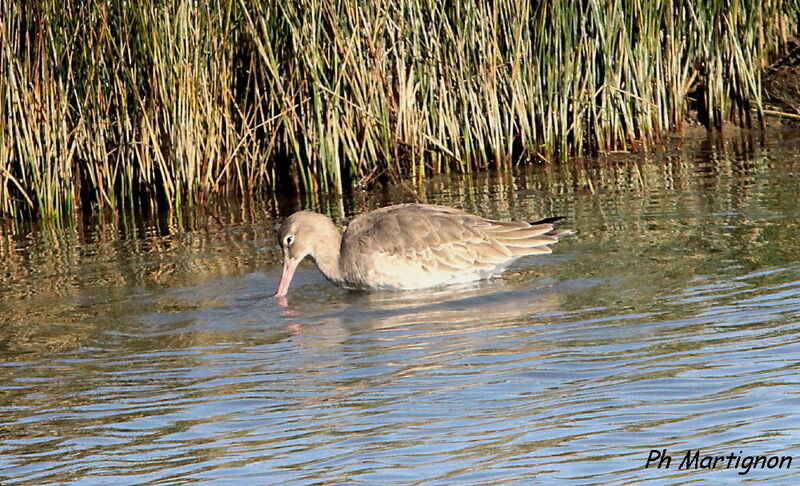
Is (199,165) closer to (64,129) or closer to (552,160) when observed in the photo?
(64,129)

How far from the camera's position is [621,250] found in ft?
27.4

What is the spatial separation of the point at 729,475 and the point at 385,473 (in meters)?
1.16

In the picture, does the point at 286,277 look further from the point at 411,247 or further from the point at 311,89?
the point at 311,89

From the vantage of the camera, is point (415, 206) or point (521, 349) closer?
point (521, 349)

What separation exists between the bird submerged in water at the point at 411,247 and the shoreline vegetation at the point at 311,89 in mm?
3275

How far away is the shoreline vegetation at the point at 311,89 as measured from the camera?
1108 cm

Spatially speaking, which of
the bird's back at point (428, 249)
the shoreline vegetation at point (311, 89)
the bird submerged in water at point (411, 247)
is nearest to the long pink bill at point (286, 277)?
the bird submerged in water at point (411, 247)

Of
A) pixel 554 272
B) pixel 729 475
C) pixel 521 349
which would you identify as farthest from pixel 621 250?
pixel 729 475

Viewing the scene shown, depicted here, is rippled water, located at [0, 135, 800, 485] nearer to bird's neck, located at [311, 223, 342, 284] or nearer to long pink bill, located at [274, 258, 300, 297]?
long pink bill, located at [274, 258, 300, 297]

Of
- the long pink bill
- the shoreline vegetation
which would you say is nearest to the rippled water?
the long pink bill

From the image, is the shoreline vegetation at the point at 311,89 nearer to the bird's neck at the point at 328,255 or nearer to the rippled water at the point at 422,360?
the rippled water at the point at 422,360

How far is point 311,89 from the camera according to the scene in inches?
456

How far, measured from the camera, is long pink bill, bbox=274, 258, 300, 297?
320 inches

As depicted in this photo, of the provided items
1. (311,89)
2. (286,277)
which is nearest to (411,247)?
(286,277)
